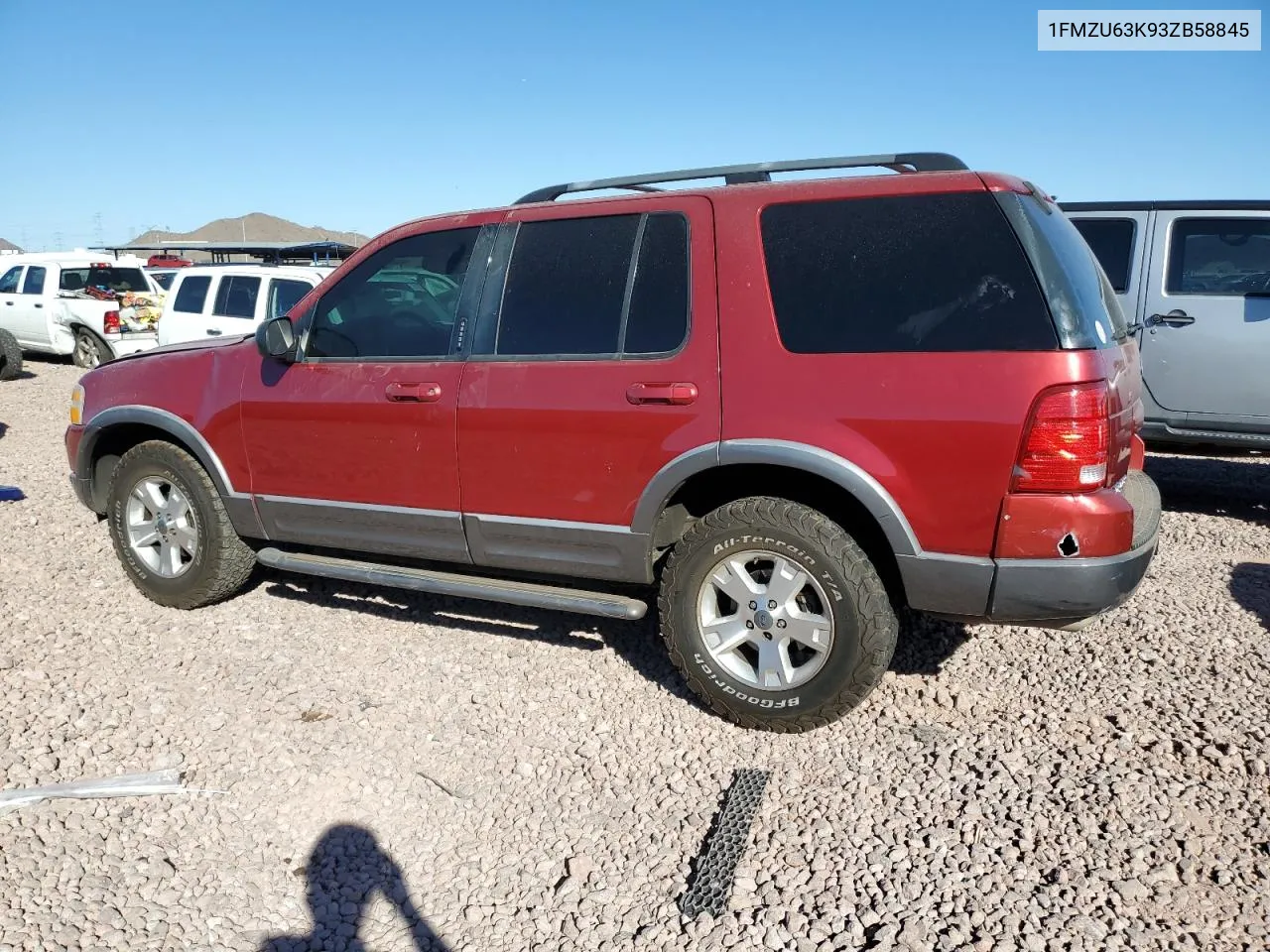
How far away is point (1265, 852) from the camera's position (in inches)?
107

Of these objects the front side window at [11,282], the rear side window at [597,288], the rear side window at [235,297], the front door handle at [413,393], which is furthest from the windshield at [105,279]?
the rear side window at [597,288]

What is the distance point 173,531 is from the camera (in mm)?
4715

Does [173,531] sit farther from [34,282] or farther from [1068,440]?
[34,282]

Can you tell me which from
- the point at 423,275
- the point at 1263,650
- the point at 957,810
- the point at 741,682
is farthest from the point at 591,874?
the point at 1263,650

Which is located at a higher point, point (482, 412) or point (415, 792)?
point (482, 412)

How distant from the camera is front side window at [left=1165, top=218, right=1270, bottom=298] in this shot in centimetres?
634

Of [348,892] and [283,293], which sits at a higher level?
[283,293]

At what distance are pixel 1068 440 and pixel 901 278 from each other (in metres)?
0.76

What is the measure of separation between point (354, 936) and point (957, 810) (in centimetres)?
187

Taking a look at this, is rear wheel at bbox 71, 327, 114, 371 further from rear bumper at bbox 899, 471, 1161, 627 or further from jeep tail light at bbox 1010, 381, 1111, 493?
jeep tail light at bbox 1010, 381, 1111, 493

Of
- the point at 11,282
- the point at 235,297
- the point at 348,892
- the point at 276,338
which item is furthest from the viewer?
the point at 11,282

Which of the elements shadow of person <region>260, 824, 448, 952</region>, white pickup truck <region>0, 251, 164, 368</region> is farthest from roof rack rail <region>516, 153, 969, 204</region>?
white pickup truck <region>0, 251, 164, 368</region>

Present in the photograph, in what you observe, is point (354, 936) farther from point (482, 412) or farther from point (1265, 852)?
point (1265, 852)

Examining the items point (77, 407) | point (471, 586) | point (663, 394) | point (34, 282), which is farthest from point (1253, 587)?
point (34, 282)
